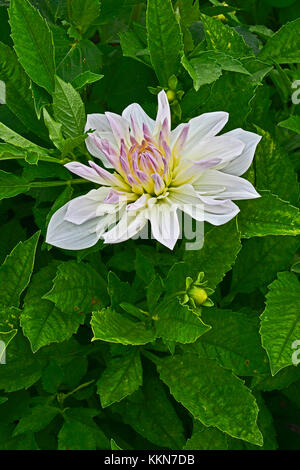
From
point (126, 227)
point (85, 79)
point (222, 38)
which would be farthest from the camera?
point (222, 38)

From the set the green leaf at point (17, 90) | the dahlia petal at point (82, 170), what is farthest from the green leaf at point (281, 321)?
the green leaf at point (17, 90)

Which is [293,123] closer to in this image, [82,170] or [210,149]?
[210,149]

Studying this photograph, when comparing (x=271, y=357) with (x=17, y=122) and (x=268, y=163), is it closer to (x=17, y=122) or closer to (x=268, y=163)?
(x=268, y=163)

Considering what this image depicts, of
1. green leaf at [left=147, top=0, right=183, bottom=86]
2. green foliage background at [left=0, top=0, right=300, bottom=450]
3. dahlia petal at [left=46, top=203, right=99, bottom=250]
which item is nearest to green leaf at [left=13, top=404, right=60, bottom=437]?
green foliage background at [left=0, top=0, right=300, bottom=450]

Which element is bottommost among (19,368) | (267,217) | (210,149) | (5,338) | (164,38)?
(19,368)

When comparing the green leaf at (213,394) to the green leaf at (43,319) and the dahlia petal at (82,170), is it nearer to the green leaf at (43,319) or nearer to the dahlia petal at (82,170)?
the green leaf at (43,319)

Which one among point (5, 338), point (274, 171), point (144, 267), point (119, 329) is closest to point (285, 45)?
point (274, 171)
